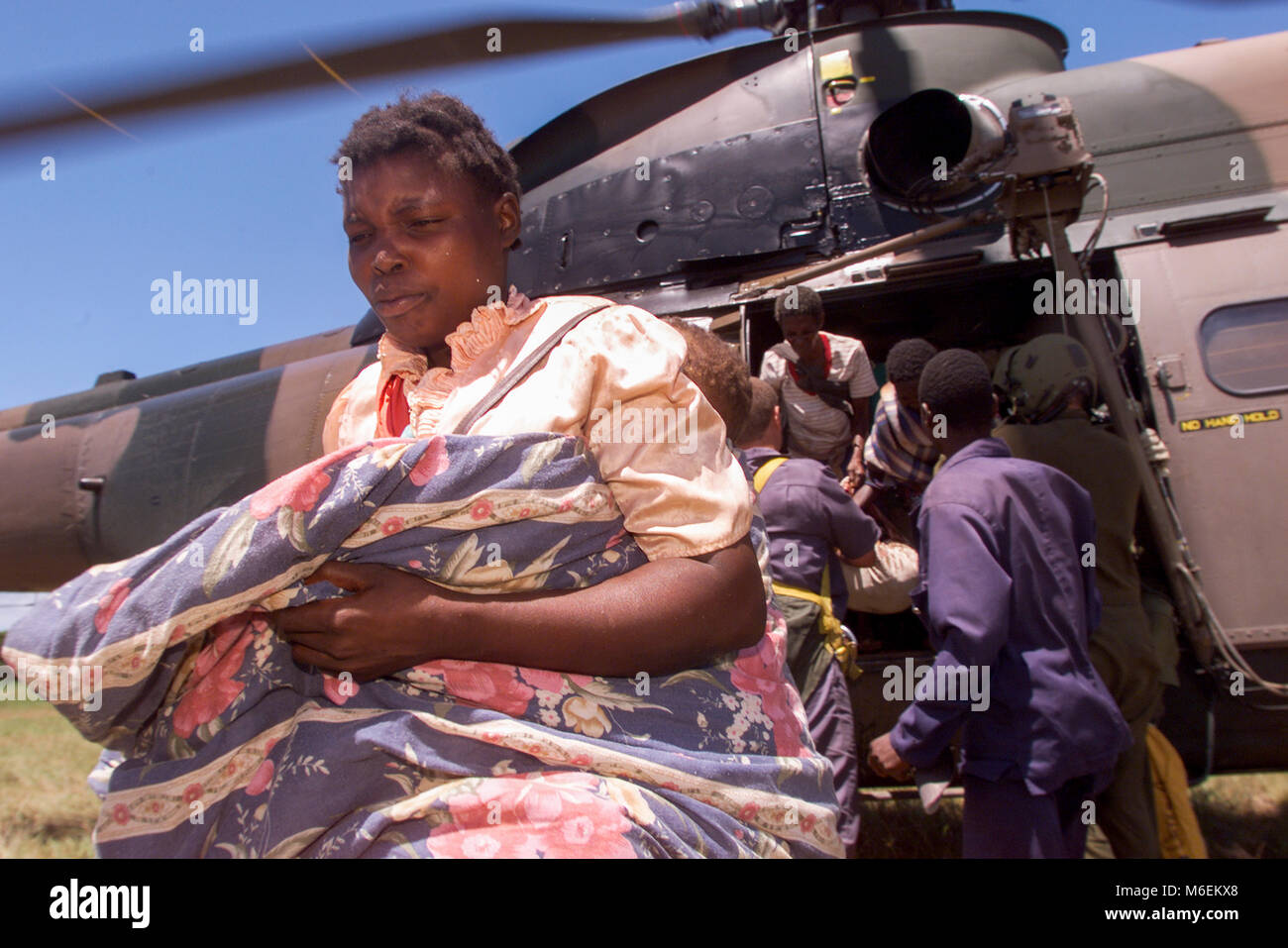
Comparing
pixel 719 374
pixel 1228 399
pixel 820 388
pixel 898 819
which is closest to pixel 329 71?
pixel 719 374

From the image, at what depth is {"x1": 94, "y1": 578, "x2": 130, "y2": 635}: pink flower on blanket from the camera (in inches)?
34.9

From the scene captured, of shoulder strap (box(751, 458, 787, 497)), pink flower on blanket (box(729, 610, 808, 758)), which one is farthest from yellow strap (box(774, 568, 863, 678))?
pink flower on blanket (box(729, 610, 808, 758))

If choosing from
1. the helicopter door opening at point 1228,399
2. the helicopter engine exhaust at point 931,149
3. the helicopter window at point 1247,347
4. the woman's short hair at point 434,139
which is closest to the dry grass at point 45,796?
the woman's short hair at point 434,139

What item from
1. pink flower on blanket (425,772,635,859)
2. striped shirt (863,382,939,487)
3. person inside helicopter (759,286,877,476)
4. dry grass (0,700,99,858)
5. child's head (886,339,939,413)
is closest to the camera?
pink flower on blanket (425,772,635,859)

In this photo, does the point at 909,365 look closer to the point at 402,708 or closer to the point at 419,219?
the point at 419,219

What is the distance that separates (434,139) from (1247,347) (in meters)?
3.30

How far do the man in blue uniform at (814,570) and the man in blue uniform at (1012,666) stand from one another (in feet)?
1.26

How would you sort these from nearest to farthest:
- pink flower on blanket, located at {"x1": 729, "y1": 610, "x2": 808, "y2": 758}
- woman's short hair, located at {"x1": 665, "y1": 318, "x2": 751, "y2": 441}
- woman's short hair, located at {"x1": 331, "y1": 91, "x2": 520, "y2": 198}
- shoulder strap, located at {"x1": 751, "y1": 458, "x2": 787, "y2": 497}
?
1. pink flower on blanket, located at {"x1": 729, "y1": 610, "x2": 808, "y2": 758}
2. woman's short hair, located at {"x1": 331, "y1": 91, "x2": 520, "y2": 198}
3. woman's short hair, located at {"x1": 665, "y1": 318, "x2": 751, "y2": 441}
4. shoulder strap, located at {"x1": 751, "y1": 458, "x2": 787, "y2": 497}

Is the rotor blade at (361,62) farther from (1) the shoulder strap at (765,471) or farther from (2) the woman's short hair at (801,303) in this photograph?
(1) the shoulder strap at (765,471)

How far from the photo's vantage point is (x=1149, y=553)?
10.9ft

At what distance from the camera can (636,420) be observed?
1.01 metres

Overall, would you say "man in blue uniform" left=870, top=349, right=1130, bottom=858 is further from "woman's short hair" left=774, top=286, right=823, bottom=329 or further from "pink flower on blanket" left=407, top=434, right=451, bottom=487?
"pink flower on blanket" left=407, top=434, right=451, bottom=487

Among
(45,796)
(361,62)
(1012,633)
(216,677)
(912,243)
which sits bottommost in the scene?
(45,796)

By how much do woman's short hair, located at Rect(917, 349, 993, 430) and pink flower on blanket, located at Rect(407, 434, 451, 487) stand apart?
74.2 inches
